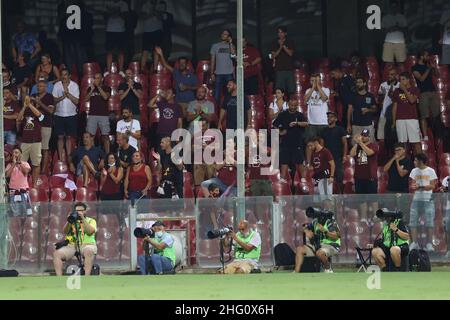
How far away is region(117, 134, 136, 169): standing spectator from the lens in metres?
24.8

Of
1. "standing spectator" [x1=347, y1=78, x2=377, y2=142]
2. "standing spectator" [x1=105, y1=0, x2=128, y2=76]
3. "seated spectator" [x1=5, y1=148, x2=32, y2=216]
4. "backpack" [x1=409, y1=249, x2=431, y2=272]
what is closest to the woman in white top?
"standing spectator" [x1=347, y1=78, x2=377, y2=142]

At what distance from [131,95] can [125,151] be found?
2129 millimetres

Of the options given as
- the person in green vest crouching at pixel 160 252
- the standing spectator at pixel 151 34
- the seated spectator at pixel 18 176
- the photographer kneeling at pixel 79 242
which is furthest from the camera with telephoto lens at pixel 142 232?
the standing spectator at pixel 151 34

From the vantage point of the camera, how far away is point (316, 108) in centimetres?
2598

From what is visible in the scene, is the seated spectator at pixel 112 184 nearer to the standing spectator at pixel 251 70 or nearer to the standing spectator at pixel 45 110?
the standing spectator at pixel 45 110

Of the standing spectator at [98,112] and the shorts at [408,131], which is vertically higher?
the standing spectator at [98,112]

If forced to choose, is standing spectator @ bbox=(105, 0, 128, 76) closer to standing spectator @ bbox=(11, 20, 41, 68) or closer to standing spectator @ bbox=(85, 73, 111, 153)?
standing spectator @ bbox=(11, 20, 41, 68)

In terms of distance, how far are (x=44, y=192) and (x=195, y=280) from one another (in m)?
7.40

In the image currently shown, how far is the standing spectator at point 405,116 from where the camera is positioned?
83.6 feet

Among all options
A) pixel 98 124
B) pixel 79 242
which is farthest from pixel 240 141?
pixel 98 124

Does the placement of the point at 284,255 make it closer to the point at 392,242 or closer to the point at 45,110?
the point at 392,242

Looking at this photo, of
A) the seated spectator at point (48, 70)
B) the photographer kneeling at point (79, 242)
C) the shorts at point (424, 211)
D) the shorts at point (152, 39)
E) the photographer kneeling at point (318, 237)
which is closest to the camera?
the photographer kneeling at point (318, 237)

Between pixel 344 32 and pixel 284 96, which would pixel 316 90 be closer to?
pixel 284 96

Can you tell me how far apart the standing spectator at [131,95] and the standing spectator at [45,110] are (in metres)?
1.41
